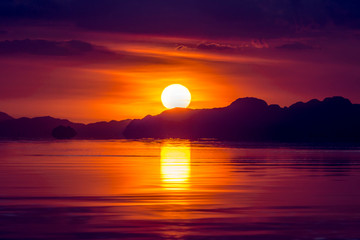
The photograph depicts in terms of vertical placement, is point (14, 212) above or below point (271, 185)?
below

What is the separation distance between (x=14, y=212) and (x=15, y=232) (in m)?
3.58

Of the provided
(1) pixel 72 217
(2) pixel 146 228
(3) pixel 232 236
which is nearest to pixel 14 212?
(1) pixel 72 217

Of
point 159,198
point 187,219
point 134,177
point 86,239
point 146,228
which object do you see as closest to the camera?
point 86,239

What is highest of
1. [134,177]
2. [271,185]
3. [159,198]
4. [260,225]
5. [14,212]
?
[134,177]

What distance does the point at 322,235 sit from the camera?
15656 millimetres

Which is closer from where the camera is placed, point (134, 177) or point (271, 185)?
point (271, 185)

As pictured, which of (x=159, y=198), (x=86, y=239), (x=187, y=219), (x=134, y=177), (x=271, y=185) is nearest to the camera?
(x=86, y=239)

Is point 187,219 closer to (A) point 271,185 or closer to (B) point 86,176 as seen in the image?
(A) point 271,185

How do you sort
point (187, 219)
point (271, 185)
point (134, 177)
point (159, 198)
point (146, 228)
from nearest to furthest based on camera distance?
point (146, 228) → point (187, 219) → point (159, 198) → point (271, 185) → point (134, 177)

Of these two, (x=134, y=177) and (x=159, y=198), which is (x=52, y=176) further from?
(x=159, y=198)

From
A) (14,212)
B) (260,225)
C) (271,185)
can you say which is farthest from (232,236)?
(271,185)

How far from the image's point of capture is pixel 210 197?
945 inches

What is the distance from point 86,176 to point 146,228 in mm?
17888

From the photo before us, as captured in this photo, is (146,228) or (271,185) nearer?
(146,228)
